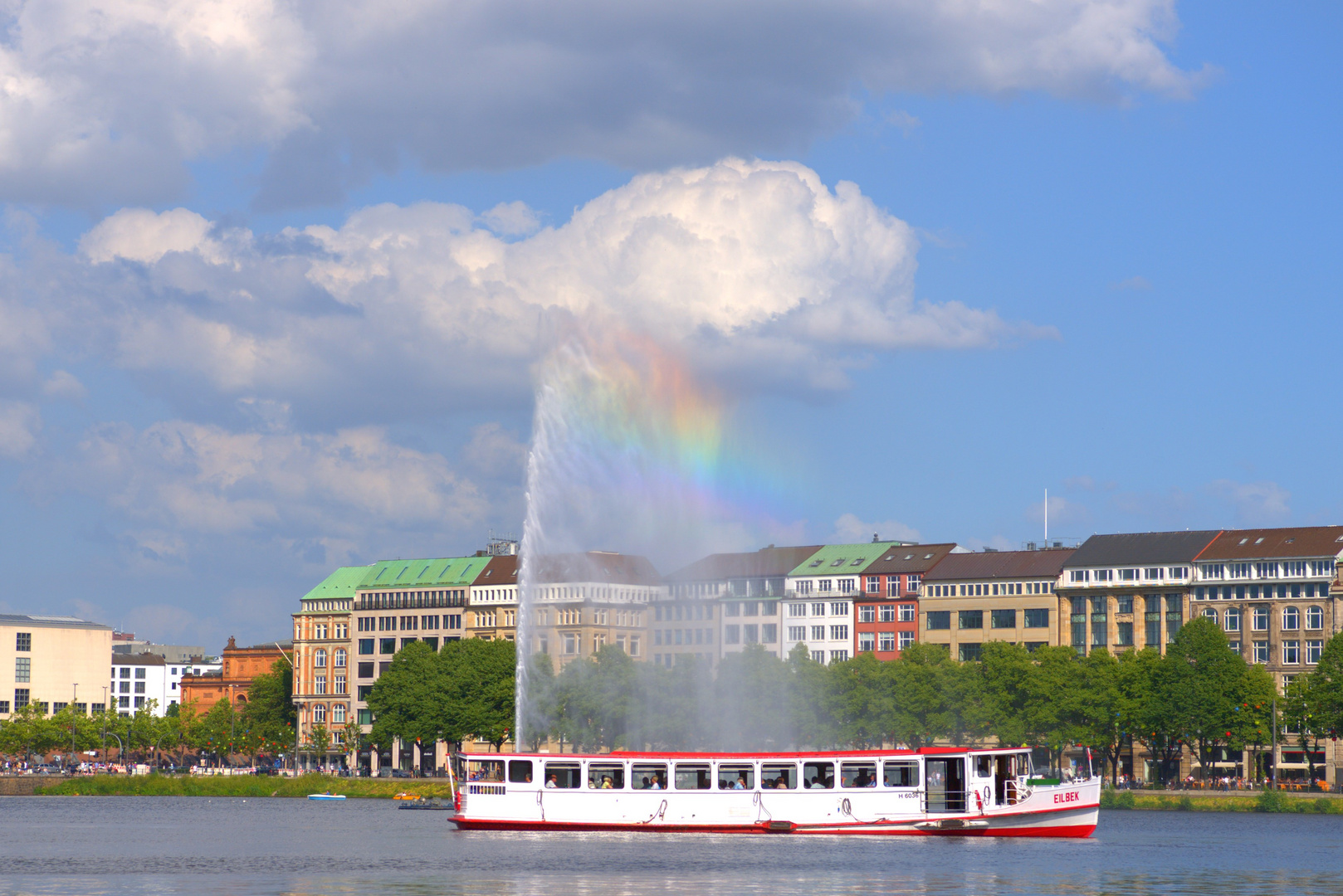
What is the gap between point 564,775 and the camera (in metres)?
107

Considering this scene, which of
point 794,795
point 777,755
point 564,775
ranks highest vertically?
point 777,755

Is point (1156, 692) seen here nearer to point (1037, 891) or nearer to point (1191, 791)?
point (1191, 791)

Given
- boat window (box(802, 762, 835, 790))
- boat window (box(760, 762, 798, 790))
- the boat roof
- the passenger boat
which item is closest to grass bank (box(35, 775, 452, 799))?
the passenger boat

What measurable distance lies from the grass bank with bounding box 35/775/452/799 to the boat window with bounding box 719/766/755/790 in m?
89.8

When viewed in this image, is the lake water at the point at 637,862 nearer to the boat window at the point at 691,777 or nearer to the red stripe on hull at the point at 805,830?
the red stripe on hull at the point at 805,830

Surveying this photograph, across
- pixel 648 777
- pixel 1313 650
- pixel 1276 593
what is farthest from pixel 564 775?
pixel 1276 593

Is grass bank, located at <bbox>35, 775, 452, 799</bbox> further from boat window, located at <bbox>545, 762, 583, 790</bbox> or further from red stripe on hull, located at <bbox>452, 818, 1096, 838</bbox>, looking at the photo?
boat window, located at <bbox>545, 762, 583, 790</bbox>

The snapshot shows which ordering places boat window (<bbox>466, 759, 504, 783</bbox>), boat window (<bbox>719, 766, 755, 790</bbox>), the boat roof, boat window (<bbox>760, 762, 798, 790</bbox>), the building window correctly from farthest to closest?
1. the building window
2. boat window (<bbox>466, 759, 504, 783</bbox>)
3. boat window (<bbox>719, 766, 755, 790</bbox>)
4. boat window (<bbox>760, 762, 798, 790</bbox>)
5. the boat roof

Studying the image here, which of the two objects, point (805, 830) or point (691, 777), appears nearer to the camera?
point (805, 830)

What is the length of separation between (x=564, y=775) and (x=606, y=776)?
2.46 m

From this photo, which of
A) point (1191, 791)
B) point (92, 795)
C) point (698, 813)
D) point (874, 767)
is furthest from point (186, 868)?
point (92, 795)

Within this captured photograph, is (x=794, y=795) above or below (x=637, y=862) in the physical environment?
above

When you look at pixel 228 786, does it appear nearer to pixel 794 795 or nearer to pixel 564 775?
pixel 564 775

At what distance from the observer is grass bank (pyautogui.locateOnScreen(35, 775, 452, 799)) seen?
634 ft
